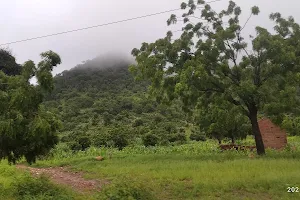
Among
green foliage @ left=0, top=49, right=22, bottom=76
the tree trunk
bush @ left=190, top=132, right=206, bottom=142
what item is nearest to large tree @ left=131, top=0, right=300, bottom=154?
the tree trunk

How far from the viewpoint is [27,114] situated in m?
9.84

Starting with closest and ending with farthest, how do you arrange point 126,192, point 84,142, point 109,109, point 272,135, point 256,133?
point 126,192, point 256,133, point 272,135, point 84,142, point 109,109

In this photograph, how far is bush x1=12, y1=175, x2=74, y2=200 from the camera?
1013cm

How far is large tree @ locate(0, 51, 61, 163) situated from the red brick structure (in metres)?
21.3

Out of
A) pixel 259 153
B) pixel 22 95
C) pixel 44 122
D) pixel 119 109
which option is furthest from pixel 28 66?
pixel 119 109

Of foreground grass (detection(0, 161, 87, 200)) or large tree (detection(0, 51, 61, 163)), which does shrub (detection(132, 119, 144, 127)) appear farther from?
large tree (detection(0, 51, 61, 163))

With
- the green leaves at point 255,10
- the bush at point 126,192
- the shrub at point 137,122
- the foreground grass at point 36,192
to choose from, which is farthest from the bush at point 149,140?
the bush at point 126,192

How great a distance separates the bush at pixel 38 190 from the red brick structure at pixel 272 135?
20.9 m

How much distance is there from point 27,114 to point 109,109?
52056mm

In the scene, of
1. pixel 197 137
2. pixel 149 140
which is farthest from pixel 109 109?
pixel 149 140

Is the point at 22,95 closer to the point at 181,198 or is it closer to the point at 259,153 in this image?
the point at 181,198

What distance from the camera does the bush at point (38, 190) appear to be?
1013 cm

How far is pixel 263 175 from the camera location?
12562 mm

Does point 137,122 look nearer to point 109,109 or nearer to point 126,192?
point 109,109
